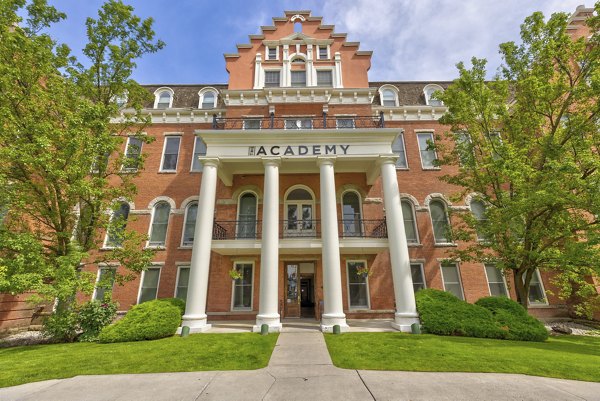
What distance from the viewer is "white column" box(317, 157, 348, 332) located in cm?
1058

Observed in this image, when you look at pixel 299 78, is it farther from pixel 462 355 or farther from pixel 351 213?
pixel 462 355

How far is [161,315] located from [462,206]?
17.0m

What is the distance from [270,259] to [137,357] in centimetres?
539

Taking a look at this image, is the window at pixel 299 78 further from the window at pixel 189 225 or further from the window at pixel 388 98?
the window at pixel 189 225

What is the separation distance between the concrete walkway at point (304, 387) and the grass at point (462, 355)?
39 cm

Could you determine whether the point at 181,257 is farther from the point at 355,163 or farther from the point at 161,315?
the point at 355,163

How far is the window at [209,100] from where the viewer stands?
18.9 m

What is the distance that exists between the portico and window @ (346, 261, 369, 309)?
46.2 inches

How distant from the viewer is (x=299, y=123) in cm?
1662

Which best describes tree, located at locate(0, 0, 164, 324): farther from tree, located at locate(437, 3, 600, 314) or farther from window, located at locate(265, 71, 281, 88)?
tree, located at locate(437, 3, 600, 314)

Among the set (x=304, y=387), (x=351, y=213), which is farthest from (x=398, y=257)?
(x=304, y=387)

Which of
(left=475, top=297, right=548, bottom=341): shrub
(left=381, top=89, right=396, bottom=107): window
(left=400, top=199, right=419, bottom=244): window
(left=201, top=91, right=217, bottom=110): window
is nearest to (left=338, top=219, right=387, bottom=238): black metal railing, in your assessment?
(left=400, top=199, right=419, bottom=244): window

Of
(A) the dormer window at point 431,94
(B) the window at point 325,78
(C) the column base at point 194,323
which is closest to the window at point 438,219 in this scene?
(A) the dormer window at point 431,94

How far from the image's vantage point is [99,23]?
39.2 feet
